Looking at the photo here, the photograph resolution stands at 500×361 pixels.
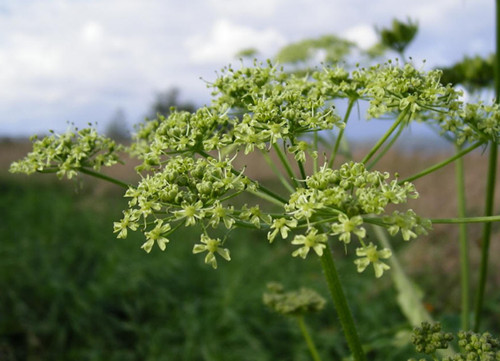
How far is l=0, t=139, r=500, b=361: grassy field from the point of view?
6.20 m

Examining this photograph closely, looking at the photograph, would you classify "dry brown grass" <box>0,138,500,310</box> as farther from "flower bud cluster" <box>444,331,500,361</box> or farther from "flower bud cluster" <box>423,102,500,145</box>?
"flower bud cluster" <box>444,331,500,361</box>

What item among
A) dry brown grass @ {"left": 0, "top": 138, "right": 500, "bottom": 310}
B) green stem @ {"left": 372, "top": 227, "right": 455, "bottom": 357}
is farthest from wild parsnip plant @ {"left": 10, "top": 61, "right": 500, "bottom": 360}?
green stem @ {"left": 372, "top": 227, "right": 455, "bottom": 357}

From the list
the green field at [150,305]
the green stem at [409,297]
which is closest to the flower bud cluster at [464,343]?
the green stem at [409,297]

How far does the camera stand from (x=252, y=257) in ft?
28.9

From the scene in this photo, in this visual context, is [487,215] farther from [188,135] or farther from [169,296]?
[169,296]

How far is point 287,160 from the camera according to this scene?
95.2 inches

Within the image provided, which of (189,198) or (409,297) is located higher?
(189,198)

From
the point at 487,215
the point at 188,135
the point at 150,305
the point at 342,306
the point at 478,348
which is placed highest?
the point at 188,135

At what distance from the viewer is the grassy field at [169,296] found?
6.20 m

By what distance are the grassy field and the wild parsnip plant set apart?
2.95 m

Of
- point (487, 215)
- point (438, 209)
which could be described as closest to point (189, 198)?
point (487, 215)

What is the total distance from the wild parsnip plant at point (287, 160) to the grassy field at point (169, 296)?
9.66 feet

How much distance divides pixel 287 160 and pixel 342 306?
2.34ft

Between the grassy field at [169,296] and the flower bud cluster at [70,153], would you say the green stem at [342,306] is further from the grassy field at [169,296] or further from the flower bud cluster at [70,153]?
the grassy field at [169,296]
